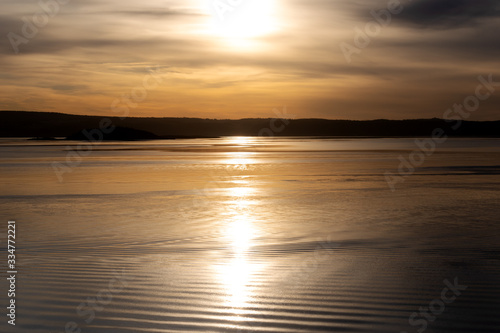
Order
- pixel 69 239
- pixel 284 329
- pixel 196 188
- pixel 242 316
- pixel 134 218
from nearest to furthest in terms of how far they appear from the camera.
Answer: pixel 284 329, pixel 242 316, pixel 69 239, pixel 134 218, pixel 196 188

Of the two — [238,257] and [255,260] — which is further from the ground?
[238,257]

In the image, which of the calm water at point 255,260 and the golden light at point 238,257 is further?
the golden light at point 238,257

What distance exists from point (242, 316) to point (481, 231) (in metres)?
5.92

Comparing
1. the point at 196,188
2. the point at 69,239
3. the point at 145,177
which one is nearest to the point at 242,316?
the point at 69,239

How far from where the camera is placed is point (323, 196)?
14977mm

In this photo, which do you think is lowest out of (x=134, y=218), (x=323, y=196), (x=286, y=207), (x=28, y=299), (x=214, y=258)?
(x=28, y=299)

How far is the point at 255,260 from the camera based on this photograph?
301 inches

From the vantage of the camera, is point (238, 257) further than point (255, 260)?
Yes

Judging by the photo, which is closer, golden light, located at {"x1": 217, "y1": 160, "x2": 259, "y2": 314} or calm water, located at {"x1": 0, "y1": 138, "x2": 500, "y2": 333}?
calm water, located at {"x1": 0, "y1": 138, "x2": 500, "y2": 333}

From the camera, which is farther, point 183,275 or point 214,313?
point 183,275

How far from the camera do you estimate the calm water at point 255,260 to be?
5.37 meters

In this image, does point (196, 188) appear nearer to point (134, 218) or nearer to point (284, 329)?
point (134, 218)

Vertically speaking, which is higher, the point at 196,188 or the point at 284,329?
the point at 196,188

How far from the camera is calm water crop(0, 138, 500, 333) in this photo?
5.37 meters
